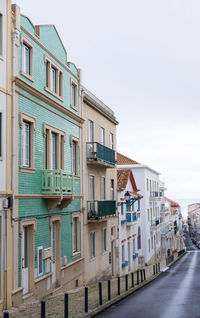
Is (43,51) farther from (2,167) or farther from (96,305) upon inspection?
(96,305)

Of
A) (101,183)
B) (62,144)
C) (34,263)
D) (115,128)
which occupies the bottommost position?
(34,263)

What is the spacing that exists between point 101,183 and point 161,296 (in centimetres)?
1012

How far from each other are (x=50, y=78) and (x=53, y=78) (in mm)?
781

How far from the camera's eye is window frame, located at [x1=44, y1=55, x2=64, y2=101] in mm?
18788

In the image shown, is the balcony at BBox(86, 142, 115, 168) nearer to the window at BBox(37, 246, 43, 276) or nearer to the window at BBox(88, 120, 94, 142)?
the window at BBox(88, 120, 94, 142)

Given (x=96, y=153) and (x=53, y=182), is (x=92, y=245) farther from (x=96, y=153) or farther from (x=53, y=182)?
(x=53, y=182)

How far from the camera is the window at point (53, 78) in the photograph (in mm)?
18844

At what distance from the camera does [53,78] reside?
19.9 m

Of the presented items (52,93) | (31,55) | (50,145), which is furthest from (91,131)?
(31,55)

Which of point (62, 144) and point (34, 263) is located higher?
point (62, 144)

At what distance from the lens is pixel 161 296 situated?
19.4m

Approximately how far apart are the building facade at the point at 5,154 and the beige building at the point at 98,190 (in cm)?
939

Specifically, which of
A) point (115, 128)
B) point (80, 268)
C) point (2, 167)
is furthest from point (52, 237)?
point (115, 128)

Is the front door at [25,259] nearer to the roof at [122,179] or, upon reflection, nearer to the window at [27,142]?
the window at [27,142]
